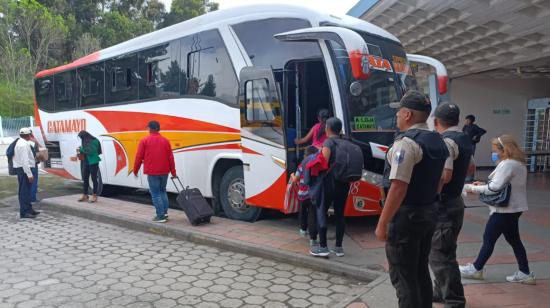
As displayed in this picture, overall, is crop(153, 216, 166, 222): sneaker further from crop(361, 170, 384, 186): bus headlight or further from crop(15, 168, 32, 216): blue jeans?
crop(361, 170, 384, 186): bus headlight

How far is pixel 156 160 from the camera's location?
682 cm

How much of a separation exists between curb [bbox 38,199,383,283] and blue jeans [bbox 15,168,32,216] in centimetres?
67

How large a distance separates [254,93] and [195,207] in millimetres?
2032

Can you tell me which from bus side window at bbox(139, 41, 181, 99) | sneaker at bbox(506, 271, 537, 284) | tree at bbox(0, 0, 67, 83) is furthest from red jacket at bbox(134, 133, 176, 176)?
tree at bbox(0, 0, 67, 83)

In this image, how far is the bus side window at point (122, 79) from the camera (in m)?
8.89

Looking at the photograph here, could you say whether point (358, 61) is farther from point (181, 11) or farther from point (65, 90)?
point (181, 11)

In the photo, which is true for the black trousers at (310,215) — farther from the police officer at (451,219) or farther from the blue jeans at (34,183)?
the blue jeans at (34,183)

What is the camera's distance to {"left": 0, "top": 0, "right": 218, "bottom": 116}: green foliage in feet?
98.3

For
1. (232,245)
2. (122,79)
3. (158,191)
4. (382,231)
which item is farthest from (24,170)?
(382,231)

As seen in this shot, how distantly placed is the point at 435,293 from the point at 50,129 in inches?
436

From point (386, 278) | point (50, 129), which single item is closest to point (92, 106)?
point (50, 129)

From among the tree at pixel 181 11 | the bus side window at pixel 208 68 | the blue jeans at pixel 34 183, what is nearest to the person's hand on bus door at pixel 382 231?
the bus side window at pixel 208 68

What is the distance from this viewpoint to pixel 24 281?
4773mm

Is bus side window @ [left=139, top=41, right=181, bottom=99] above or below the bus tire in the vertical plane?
above
